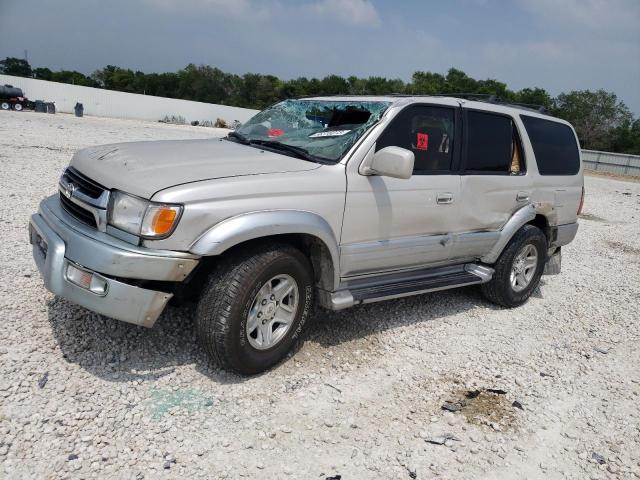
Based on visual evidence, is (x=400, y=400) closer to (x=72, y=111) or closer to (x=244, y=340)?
(x=244, y=340)

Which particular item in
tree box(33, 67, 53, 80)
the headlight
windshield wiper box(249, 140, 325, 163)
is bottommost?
the headlight

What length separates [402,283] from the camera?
13.1 ft

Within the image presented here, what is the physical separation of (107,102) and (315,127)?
41194mm

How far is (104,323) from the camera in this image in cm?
360

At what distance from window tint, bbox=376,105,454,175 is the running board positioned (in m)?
0.87

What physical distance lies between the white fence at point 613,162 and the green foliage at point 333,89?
16.3m

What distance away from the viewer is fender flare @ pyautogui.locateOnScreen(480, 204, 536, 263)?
475 cm

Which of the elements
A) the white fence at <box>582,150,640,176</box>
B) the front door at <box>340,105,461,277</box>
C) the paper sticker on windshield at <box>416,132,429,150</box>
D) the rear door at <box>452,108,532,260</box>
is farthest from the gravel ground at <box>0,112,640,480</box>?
the white fence at <box>582,150,640,176</box>

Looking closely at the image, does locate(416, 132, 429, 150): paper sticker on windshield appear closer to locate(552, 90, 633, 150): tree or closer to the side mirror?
the side mirror

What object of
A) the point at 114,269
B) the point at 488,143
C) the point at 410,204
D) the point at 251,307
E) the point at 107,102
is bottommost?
the point at 251,307

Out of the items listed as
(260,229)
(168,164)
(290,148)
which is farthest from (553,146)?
(168,164)

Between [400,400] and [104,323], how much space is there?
216 centimetres

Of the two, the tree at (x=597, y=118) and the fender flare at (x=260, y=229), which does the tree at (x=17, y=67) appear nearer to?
the tree at (x=597, y=118)

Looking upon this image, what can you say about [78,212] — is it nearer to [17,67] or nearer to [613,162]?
[613,162]
